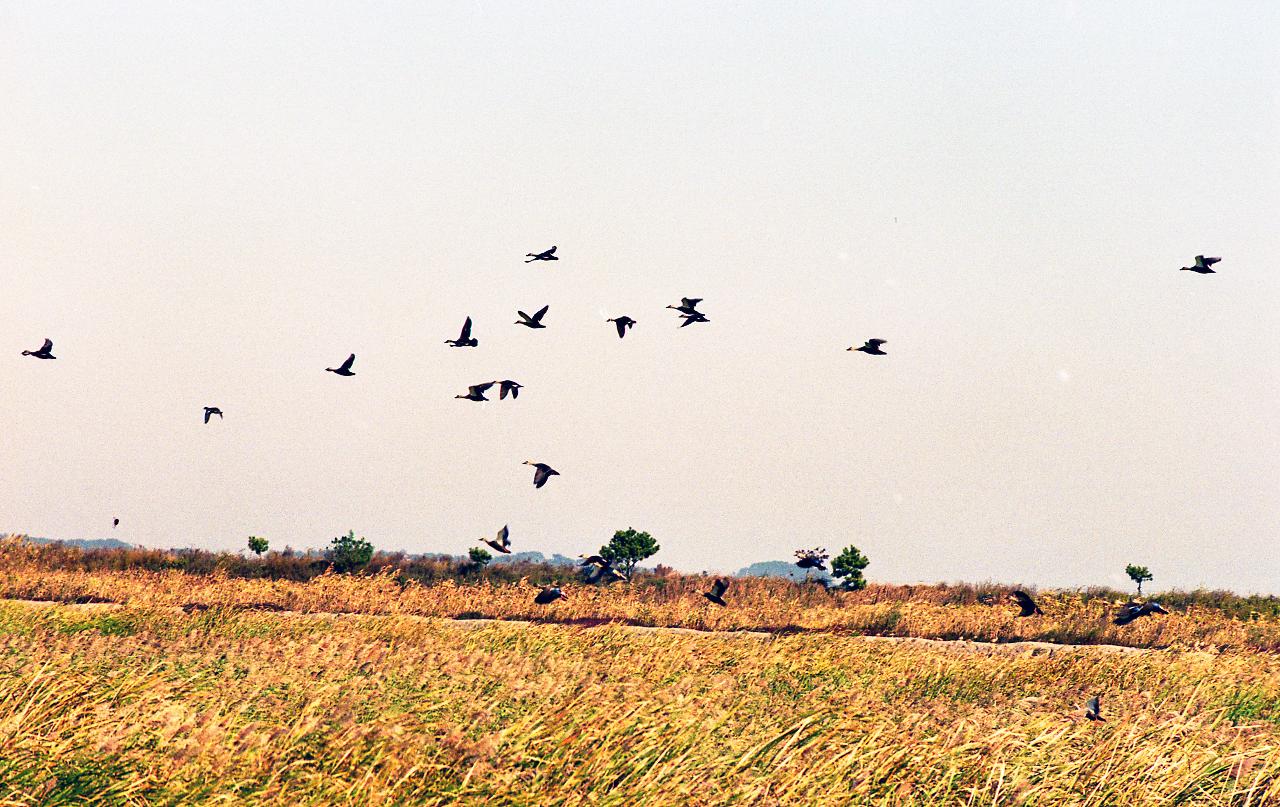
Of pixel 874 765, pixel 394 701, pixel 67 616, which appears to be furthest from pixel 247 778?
pixel 67 616

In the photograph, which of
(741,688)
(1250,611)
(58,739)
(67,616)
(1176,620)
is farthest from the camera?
(1250,611)

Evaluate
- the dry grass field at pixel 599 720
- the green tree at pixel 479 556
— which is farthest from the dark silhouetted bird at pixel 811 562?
A: the green tree at pixel 479 556

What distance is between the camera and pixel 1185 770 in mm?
8047

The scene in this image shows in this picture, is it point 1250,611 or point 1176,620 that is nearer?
point 1176,620

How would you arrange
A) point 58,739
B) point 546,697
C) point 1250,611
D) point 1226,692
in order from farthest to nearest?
point 1250,611, point 1226,692, point 546,697, point 58,739

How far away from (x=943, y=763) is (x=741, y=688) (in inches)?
190

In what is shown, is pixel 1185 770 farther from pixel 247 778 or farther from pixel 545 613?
pixel 545 613

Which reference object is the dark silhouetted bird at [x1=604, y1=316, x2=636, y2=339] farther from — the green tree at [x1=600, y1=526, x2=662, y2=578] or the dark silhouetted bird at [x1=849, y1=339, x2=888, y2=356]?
the green tree at [x1=600, y1=526, x2=662, y2=578]

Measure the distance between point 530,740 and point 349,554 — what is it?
29.9 m

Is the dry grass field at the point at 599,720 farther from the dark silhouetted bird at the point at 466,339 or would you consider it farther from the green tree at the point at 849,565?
the green tree at the point at 849,565

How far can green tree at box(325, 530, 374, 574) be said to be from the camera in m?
34.2

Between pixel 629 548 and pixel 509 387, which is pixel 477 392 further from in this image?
pixel 629 548

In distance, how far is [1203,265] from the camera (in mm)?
15453

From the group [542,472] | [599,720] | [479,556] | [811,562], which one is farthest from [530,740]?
[479,556]
